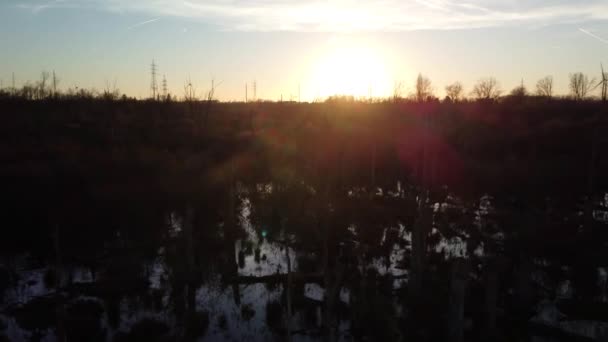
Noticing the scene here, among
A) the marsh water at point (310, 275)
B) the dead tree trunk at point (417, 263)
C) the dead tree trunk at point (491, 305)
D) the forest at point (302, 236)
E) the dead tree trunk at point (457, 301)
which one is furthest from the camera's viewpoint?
the dead tree trunk at point (417, 263)

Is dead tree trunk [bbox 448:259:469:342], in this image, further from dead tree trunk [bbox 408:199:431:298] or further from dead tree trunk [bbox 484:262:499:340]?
dead tree trunk [bbox 408:199:431:298]

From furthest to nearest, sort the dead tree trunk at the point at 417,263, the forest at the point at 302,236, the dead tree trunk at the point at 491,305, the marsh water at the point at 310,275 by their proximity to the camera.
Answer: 1. the dead tree trunk at the point at 417,263
2. the forest at the point at 302,236
3. the marsh water at the point at 310,275
4. the dead tree trunk at the point at 491,305

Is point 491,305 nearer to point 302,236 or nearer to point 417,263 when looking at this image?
point 417,263

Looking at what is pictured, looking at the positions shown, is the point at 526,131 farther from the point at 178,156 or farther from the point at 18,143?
the point at 18,143

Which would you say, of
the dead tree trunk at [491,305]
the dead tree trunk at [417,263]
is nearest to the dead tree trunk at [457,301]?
the dead tree trunk at [491,305]

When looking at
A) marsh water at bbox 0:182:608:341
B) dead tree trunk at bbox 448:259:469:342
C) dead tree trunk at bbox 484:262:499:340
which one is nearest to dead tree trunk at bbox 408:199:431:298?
marsh water at bbox 0:182:608:341

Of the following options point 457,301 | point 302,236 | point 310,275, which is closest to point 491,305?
point 457,301

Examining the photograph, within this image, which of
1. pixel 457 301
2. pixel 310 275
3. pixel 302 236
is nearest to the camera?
pixel 457 301

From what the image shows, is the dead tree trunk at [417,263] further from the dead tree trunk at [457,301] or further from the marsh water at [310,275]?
the dead tree trunk at [457,301]
